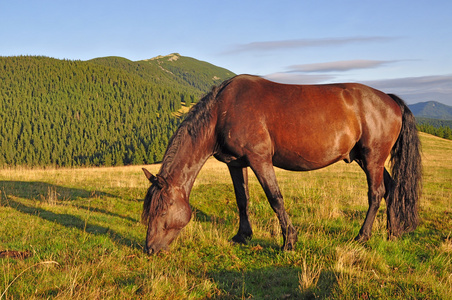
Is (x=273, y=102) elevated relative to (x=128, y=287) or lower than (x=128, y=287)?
elevated

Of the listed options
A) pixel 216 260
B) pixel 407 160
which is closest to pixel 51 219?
pixel 216 260

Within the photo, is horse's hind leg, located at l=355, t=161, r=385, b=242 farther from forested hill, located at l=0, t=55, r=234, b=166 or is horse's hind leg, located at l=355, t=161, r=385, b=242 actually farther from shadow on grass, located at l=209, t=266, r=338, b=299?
forested hill, located at l=0, t=55, r=234, b=166

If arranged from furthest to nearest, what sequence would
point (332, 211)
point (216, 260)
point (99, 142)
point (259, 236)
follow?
point (99, 142), point (332, 211), point (259, 236), point (216, 260)

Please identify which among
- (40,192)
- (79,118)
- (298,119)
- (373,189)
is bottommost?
(40,192)

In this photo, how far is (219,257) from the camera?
17.4ft

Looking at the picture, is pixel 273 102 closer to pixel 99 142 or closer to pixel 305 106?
pixel 305 106

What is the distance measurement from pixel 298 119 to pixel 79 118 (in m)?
160

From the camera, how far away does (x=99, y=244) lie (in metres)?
5.57

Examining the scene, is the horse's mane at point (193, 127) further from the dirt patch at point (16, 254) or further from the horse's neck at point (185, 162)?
the dirt patch at point (16, 254)

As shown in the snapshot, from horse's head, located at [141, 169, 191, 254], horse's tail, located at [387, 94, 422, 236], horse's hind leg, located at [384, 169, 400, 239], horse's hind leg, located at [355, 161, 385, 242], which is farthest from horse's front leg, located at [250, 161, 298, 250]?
horse's tail, located at [387, 94, 422, 236]

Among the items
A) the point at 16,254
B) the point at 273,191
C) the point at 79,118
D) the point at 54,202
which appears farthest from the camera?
the point at 79,118

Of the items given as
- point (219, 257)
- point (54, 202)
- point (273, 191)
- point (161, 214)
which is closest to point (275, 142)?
point (273, 191)

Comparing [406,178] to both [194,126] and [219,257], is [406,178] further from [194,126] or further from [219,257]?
[194,126]

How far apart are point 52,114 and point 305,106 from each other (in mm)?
164157
